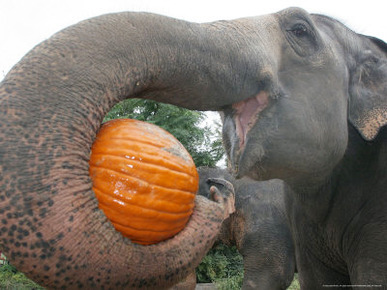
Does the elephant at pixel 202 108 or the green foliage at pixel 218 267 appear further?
the green foliage at pixel 218 267

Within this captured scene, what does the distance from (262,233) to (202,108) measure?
3895 mm

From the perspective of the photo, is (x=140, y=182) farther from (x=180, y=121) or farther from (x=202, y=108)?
(x=180, y=121)

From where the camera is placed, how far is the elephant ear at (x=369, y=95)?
2507mm

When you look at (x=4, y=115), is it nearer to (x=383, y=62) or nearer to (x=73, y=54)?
(x=73, y=54)

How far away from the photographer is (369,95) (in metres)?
2.62

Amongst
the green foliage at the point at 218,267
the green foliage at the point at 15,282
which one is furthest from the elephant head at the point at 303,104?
the green foliage at the point at 218,267

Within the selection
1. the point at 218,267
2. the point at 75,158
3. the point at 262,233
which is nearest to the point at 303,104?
the point at 75,158

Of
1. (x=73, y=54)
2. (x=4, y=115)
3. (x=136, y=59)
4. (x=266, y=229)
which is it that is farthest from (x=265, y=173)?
(x=266, y=229)

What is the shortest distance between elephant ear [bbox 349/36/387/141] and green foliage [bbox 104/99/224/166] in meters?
8.84

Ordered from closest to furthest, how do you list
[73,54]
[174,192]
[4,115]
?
[4,115]
[73,54]
[174,192]

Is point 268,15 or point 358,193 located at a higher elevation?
point 268,15

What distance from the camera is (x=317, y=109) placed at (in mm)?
2305

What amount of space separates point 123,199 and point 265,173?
1045 millimetres

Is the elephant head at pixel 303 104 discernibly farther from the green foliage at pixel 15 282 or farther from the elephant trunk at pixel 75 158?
the green foliage at pixel 15 282
